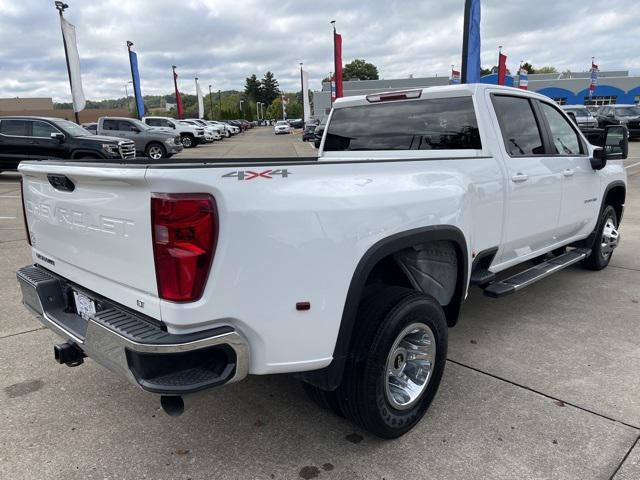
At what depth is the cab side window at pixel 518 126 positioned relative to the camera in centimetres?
379

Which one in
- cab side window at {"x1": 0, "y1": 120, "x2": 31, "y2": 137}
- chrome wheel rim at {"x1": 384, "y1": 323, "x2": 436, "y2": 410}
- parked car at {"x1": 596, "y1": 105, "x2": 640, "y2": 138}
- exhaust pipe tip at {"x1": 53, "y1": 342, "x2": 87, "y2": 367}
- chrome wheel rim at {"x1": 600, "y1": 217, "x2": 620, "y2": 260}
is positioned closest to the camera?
exhaust pipe tip at {"x1": 53, "y1": 342, "x2": 87, "y2": 367}

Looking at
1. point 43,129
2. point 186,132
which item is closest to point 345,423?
point 43,129

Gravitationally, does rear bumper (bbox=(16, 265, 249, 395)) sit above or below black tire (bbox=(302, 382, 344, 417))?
above

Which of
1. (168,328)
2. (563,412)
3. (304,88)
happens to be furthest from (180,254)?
(304,88)

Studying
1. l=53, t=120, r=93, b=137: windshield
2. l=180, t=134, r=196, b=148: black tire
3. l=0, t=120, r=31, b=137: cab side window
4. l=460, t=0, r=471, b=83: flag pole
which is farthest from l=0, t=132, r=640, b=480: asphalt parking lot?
l=180, t=134, r=196, b=148: black tire

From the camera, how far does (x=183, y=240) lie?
1.90m

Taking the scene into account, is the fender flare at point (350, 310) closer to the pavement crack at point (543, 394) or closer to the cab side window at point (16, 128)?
the pavement crack at point (543, 394)

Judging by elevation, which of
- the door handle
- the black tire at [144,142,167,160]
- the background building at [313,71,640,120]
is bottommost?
the black tire at [144,142,167,160]

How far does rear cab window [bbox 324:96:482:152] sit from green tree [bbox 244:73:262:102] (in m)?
137

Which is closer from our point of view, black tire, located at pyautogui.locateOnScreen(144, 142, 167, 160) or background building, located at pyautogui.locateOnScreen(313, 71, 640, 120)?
black tire, located at pyautogui.locateOnScreen(144, 142, 167, 160)

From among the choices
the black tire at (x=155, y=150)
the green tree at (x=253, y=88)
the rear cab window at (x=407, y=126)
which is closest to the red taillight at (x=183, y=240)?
the rear cab window at (x=407, y=126)

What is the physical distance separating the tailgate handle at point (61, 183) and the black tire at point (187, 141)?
92.6 ft

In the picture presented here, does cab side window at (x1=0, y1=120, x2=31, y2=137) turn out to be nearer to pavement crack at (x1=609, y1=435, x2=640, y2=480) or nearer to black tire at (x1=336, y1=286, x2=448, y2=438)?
black tire at (x1=336, y1=286, x2=448, y2=438)

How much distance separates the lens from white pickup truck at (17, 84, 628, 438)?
1931 mm
